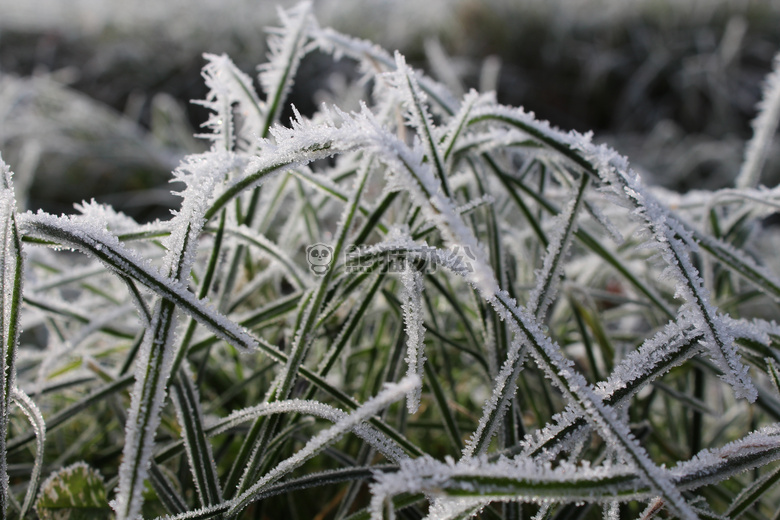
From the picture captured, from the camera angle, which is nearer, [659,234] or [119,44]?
[659,234]

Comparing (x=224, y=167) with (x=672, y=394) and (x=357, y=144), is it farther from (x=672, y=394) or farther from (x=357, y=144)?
(x=672, y=394)

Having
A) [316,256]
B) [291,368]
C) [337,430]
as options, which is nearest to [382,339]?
[316,256]

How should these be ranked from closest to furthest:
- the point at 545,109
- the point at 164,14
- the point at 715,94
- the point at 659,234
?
the point at 659,234, the point at 715,94, the point at 545,109, the point at 164,14

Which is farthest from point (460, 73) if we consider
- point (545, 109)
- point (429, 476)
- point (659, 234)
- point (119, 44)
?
point (429, 476)

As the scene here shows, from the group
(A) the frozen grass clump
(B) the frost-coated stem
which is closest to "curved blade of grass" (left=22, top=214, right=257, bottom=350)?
(A) the frozen grass clump

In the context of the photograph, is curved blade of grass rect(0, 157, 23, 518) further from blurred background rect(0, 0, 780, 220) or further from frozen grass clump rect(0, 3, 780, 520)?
blurred background rect(0, 0, 780, 220)

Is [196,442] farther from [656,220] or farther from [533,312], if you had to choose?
[656,220]

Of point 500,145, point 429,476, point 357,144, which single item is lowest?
point 429,476

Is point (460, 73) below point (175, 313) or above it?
above
